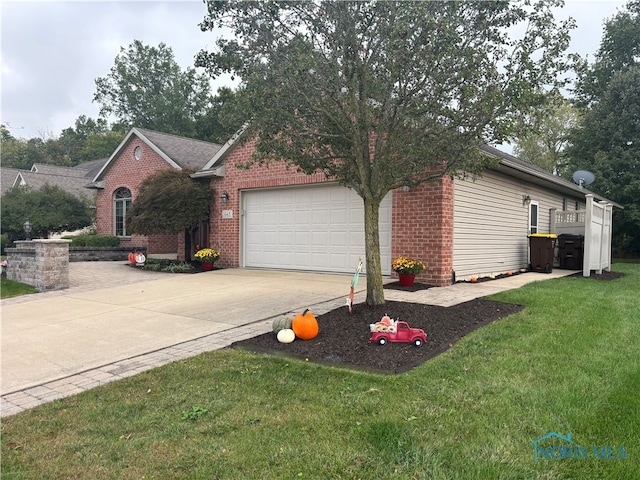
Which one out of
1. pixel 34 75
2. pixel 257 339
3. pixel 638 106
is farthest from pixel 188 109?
pixel 257 339

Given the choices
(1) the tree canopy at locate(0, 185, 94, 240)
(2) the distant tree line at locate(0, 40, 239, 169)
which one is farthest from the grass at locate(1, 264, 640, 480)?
(2) the distant tree line at locate(0, 40, 239, 169)

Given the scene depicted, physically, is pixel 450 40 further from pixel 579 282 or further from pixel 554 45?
pixel 579 282

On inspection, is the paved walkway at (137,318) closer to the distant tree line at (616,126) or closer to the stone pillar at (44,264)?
the stone pillar at (44,264)

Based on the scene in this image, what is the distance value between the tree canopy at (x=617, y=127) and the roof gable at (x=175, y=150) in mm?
17630

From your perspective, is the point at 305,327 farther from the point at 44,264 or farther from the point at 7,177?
the point at 7,177

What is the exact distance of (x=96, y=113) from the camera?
147 ft

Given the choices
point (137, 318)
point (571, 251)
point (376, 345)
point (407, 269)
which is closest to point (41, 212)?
point (137, 318)

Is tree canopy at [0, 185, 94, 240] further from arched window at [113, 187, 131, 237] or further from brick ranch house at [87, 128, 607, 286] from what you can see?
brick ranch house at [87, 128, 607, 286]

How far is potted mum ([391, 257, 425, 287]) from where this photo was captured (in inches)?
336

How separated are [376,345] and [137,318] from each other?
3827 millimetres

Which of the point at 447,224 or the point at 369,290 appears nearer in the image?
the point at 369,290

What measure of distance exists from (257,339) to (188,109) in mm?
39624

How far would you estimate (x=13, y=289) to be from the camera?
953cm

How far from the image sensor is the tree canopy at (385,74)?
4.93m
